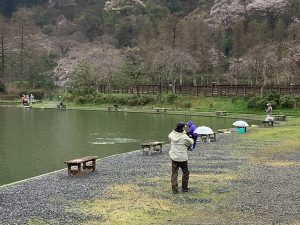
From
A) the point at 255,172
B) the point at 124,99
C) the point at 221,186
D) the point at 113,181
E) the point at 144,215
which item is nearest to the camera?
the point at 144,215

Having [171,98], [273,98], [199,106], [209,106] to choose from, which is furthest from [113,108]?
[273,98]

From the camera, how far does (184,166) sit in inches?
472

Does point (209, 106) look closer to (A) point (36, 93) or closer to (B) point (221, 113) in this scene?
(B) point (221, 113)

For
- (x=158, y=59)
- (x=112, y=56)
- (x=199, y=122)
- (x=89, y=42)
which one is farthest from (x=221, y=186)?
(x=89, y=42)

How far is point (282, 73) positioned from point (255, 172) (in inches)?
1626

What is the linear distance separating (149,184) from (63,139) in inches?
518

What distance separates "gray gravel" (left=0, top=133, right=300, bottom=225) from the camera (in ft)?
33.3

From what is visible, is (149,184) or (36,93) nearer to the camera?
(149,184)

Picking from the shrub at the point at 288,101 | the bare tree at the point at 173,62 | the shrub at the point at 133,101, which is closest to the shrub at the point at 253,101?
the shrub at the point at 288,101

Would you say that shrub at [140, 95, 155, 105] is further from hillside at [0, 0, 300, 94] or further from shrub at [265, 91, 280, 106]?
shrub at [265, 91, 280, 106]

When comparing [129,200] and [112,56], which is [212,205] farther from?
[112,56]

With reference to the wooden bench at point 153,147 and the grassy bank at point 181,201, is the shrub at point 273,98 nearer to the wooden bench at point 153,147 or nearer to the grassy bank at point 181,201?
the wooden bench at point 153,147

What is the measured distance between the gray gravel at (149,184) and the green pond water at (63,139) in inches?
88.9

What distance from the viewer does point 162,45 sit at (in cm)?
6300
